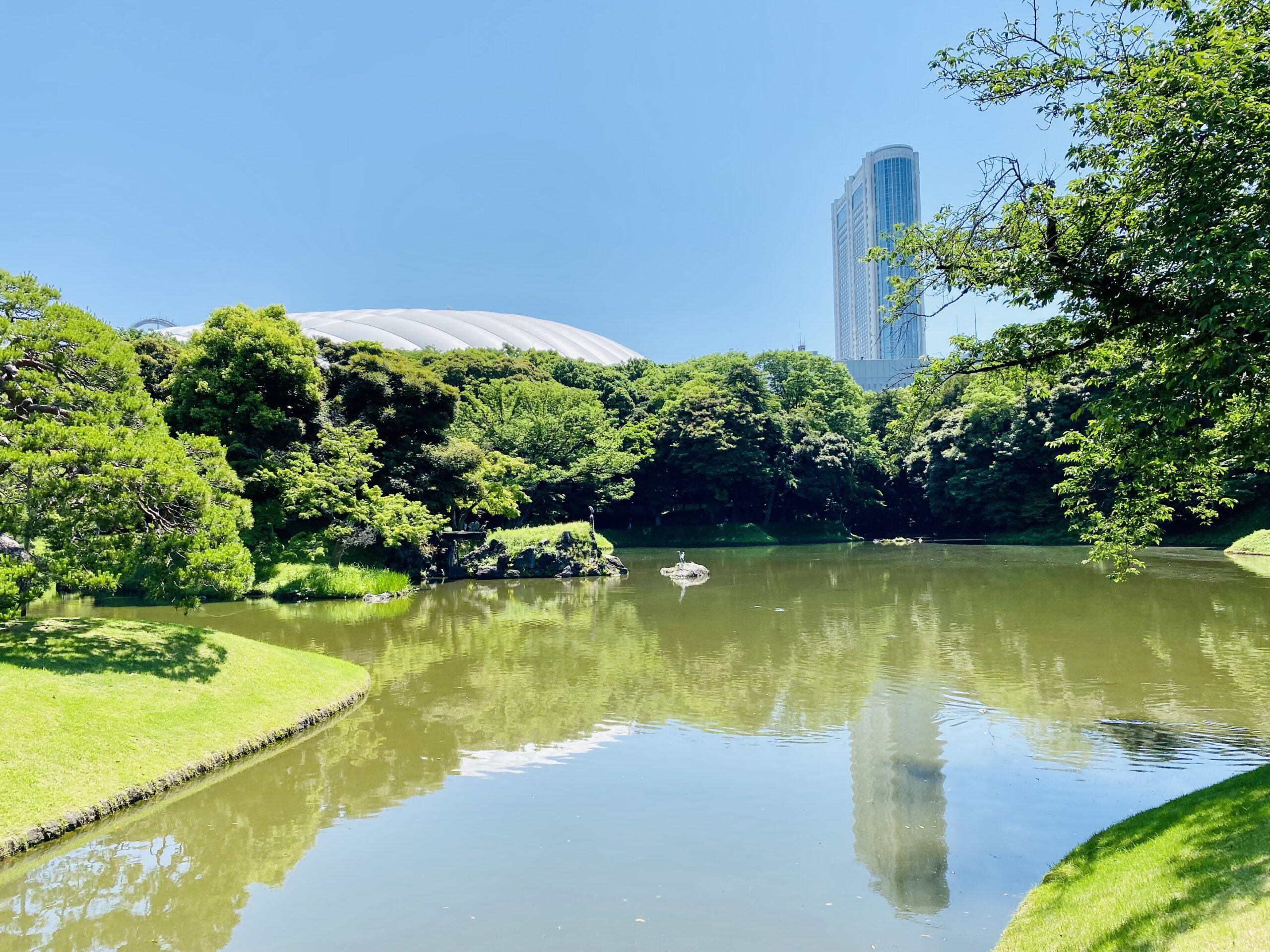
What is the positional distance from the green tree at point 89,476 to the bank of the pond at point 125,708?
27.5 inches

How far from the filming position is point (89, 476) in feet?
33.1

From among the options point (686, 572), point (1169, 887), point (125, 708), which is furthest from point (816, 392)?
point (1169, 887)

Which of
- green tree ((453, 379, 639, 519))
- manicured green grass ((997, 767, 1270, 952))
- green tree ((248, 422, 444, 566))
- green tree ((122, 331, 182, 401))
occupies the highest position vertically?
green tree ((122, 331, 182, 401))

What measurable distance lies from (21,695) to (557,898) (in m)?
6.28

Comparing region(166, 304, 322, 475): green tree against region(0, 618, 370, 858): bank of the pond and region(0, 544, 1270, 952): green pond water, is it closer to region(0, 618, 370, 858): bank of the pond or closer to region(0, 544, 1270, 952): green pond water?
→ region(0, 544, 1270, 952): green pond water

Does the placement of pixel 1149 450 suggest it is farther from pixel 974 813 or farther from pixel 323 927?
pixel 323 927

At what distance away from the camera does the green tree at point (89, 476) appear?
989 centimetres

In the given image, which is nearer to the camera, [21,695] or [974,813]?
[974,813]

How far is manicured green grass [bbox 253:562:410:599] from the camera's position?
2348 cm

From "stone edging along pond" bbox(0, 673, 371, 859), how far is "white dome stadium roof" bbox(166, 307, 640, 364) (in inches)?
2641

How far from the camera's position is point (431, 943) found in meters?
5.57

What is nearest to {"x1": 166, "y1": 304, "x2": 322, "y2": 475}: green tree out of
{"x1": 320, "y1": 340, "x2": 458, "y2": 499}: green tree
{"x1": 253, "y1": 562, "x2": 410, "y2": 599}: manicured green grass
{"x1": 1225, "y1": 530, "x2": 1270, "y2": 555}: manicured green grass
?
{"x1": 320, "y1": 340, "x2": 458, "y2": 499}: green tree

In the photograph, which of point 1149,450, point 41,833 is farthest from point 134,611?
point 1149,450

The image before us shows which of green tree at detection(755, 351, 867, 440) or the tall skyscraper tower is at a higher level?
the tall skyscraper tower
